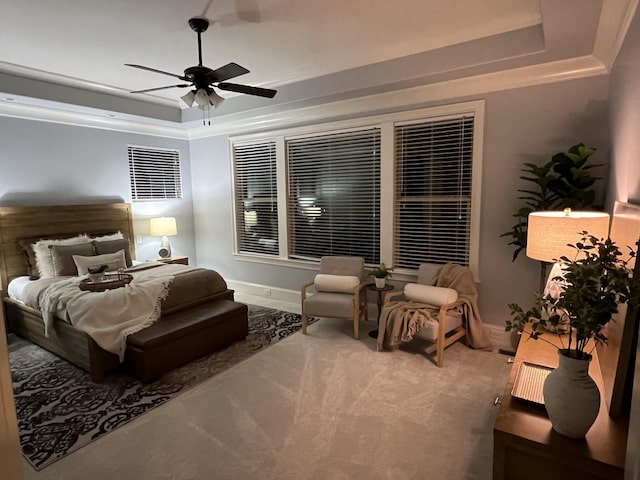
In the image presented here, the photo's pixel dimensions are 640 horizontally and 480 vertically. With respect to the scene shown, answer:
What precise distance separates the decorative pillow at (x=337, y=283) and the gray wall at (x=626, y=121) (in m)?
2.42

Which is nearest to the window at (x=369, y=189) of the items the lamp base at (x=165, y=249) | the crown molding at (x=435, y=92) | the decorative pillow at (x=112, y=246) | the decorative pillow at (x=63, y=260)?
the crown molding at (x=435, y=92)

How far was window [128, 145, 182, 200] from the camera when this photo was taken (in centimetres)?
566

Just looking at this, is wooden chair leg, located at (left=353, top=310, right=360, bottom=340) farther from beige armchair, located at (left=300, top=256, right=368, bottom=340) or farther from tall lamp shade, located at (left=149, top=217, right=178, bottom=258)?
tall lamp shade, located at (left=149, top=217, right=178, bottom=258)

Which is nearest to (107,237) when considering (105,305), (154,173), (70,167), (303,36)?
(70,167)

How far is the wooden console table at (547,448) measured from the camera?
4.37 ft

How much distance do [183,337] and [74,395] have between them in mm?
909

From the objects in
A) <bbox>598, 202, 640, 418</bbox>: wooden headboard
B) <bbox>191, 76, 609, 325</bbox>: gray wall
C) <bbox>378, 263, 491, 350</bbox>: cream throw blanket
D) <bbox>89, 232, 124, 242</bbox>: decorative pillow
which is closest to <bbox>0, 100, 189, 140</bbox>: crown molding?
<bbox>89, 232, 124, 242</bbox>: decorative pillow

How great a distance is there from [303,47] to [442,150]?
1809 millimetres

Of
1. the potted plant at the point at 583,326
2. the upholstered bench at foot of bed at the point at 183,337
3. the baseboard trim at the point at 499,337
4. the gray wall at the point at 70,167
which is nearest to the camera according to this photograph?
the potted plant at the point at 583,326

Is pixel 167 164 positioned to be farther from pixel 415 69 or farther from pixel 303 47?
pixel 415 69

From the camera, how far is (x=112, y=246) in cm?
480

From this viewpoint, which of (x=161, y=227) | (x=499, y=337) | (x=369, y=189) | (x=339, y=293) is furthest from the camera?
(x=161, y=227)

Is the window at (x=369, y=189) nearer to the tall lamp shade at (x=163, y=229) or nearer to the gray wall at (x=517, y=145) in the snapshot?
the gray wall at (x=517, y=145)

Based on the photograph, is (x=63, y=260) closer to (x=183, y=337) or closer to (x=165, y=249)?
(x=165, y=249)
